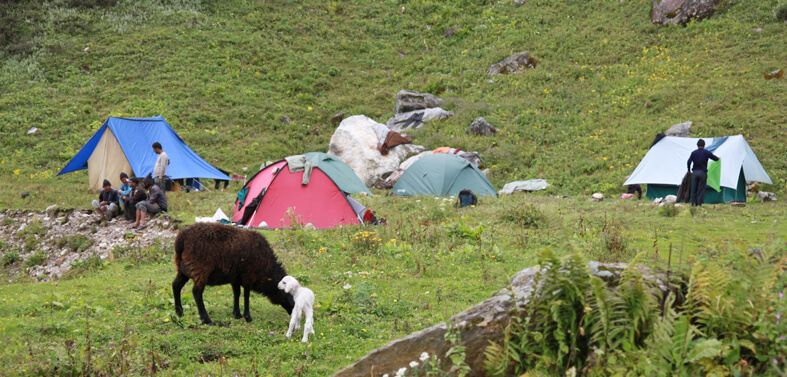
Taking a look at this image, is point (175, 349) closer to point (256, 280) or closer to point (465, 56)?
point (256, 280)

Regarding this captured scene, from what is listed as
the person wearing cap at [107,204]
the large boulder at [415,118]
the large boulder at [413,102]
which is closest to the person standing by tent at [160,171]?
the person wearing cap at [107,204]

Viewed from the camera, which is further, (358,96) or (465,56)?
(465,56)

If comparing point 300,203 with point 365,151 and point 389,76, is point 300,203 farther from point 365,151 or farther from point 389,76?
point 389,76

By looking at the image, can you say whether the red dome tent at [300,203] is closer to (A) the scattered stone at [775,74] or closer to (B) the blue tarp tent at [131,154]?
(B) the blue tarp tent at [131,154]

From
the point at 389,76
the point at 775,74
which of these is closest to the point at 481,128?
the point at 389,76

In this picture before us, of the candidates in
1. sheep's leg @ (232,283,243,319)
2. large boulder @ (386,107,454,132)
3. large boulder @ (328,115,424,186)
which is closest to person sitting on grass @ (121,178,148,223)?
sheep's leg @ (232,283,243,319)

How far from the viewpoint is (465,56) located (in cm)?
3675

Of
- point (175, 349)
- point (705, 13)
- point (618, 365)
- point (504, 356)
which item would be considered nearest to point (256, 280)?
point (175, 349)

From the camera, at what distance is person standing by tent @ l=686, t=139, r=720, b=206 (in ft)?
49.1

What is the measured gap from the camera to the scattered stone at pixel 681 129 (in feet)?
70.7

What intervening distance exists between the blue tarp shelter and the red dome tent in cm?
1129

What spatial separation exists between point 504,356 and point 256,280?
4276 mm

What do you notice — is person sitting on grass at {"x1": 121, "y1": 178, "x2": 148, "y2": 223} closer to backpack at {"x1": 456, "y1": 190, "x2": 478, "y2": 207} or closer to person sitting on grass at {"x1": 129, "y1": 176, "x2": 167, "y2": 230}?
person sitting on grass at {"x1": 129, "y1": 176, "x2": 167, "y2": 230}

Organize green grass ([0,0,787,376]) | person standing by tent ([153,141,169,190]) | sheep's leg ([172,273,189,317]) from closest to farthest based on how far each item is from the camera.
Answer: green grass ([0,0,787,376]) < sheep's leg ([172,273,189,317]) < person standing by tent ([153,141,169,190])
